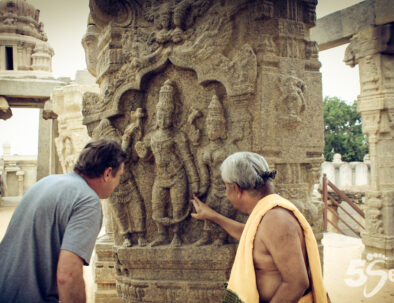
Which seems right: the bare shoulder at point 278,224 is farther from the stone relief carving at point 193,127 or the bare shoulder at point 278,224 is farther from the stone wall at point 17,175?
the stone wall at point 17,175

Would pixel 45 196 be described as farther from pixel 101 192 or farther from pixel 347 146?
pixel 347 146

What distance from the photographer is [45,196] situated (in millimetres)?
1680

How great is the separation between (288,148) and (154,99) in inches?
50.0

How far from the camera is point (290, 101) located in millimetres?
3029

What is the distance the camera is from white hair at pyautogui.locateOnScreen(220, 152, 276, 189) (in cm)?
198

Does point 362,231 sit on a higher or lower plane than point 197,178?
lower

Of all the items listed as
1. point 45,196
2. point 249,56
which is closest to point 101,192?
point 45,196

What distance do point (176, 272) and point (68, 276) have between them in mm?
1648

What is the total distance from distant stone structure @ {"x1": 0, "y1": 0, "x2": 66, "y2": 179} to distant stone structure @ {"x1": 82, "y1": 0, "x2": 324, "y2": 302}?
10594 mm

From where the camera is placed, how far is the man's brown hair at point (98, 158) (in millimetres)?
1867

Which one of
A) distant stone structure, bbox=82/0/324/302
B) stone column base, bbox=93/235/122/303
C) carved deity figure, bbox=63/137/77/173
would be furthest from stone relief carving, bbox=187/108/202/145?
carved deity figure, bbox=63/137/77/173

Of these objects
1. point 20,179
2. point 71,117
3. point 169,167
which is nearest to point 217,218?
point 169,167

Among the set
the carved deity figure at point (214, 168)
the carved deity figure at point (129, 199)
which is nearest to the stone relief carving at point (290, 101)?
the carved deity figure at point (214, 168)

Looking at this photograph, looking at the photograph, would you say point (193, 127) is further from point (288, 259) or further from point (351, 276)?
point (351, 276)
